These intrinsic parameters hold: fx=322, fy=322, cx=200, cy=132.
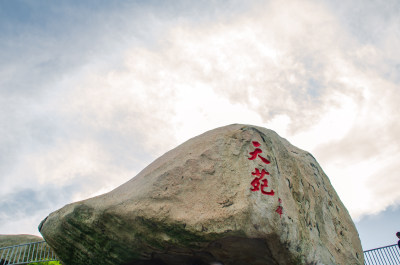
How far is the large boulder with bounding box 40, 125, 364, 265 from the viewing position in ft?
12.7

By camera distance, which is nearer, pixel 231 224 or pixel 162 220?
pixel 231 224

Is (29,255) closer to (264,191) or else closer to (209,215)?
(209,215)

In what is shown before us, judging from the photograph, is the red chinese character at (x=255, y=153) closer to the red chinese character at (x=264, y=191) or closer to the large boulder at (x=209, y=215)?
the large boulder at (x=209, y=215)

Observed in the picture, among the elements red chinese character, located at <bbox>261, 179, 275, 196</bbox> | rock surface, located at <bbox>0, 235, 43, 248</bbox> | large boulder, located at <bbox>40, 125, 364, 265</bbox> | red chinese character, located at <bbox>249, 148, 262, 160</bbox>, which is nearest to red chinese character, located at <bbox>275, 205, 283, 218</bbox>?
large boulder, located at <bbox>40, 125, 364, 265</bbox>

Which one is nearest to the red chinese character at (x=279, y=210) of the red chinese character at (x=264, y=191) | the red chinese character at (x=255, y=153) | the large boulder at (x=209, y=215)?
the large boulder at (x=209, y=215)

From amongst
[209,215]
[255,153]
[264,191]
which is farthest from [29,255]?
[264,191]

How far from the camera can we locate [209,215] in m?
3.84

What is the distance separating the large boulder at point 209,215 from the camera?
12.7ft

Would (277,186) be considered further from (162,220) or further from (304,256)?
(162,220)

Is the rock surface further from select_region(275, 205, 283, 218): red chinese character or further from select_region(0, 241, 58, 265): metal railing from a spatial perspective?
select_region(275, 205, 283, 218): red chinese character

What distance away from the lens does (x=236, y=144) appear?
441cm

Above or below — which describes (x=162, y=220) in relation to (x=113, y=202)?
below

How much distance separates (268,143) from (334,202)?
9.71 feet

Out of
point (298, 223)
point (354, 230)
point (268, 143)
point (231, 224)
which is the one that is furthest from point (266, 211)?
point (354, 230)
